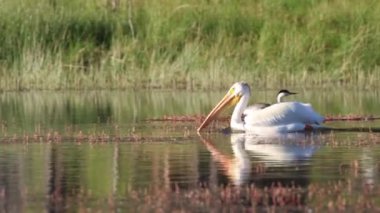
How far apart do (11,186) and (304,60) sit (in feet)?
61.8

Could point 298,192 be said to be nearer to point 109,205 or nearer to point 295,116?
point 109,205

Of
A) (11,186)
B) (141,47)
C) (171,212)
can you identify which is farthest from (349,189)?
(141,47)

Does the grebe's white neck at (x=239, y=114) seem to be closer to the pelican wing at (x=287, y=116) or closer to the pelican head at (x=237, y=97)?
the pelican head at (x=237, y=97)

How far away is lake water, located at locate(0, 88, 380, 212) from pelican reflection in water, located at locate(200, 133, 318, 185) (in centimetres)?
1

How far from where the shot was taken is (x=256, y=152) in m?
15.8

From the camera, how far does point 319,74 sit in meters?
30.0

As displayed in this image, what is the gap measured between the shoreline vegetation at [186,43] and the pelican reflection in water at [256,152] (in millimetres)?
11060

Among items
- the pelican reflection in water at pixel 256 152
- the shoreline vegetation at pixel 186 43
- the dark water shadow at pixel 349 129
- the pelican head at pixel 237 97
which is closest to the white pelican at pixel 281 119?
the dark water shadow at pixel 349 129

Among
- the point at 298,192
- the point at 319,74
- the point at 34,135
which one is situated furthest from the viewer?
the point at 319,74

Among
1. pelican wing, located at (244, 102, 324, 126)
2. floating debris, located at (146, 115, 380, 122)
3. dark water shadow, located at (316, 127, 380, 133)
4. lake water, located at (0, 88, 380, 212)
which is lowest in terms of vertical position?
lake water, located at (0, 88, 380, 212)

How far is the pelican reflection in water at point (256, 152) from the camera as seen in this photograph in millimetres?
13859

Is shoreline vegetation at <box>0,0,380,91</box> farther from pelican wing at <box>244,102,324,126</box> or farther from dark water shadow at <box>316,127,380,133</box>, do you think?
dark water shadow at <box>316,127,380,133</box>

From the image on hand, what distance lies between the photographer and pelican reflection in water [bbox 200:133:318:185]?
45.5 ft

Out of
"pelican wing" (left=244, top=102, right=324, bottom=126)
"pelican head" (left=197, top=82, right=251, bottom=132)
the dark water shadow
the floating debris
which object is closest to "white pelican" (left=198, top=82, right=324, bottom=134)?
"pelican wing" (left=244, top=102, right=324, bottom=126)
